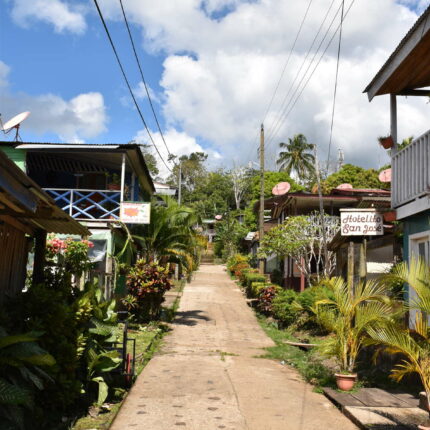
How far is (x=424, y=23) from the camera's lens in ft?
25.5

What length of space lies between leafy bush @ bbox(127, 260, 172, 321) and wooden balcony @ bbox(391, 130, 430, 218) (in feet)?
27.0

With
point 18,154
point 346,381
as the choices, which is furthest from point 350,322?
point 18,154

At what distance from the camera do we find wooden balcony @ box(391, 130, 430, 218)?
8445 mm

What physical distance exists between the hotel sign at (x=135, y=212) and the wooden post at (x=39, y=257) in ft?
24.8

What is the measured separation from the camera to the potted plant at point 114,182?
18812mm

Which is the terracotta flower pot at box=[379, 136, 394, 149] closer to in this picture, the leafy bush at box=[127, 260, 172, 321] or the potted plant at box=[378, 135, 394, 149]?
the potted plant at box=[378, 135, 394, 149]

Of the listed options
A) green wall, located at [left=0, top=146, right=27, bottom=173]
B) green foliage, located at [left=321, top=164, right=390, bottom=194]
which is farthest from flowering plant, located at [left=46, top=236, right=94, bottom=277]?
green foliage, located at [left=321, top=164, right=390, bottom=194]

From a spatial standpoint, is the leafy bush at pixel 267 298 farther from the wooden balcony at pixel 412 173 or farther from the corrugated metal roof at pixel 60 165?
the wooden balcony at pixel 412 173

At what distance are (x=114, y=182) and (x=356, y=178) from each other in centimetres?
2574

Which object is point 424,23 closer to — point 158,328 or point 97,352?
point 97,352

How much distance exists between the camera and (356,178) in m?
40.5

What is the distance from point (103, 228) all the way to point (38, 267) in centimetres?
896

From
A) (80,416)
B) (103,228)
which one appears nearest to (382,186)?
(103,228)

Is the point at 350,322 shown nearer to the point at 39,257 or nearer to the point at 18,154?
the point at 39,257
